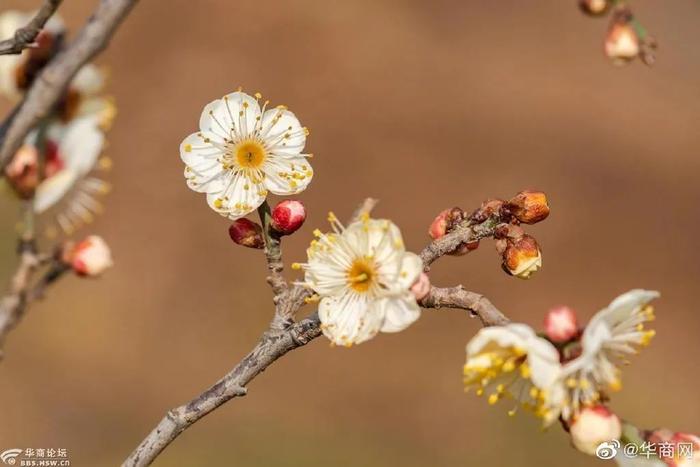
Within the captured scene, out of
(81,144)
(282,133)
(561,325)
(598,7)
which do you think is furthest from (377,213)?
(561,325)

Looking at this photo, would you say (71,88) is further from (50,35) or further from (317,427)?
(317,427)

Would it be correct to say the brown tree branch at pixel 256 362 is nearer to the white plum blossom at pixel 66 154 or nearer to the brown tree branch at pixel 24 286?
the brown tree branch at pixel 24 286

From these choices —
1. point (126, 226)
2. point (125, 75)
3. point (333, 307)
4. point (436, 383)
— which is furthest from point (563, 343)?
point (125, 75)

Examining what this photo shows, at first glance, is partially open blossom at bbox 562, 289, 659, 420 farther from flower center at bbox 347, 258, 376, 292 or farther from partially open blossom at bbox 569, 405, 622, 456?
flower center at bbox 347, 258, 376, 292

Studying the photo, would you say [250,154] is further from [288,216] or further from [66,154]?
[66,154]

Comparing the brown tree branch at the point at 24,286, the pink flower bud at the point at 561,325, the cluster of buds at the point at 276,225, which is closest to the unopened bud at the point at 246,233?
the cluster of buds at the point at 276,225

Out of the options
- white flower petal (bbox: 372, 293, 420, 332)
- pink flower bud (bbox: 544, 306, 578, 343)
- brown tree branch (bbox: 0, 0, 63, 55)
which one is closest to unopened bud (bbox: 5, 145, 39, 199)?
brown tree branch (bbox: 0, 0, 63, 55)
